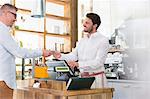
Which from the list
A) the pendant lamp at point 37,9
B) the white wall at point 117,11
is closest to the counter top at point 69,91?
the white wall at point 117,11

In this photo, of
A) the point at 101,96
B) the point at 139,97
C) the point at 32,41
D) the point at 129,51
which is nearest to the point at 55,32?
the point at 32,41

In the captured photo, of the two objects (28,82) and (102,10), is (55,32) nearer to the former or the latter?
(102,10)

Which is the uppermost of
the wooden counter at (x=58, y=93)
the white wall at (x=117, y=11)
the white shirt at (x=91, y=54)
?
the white wall at (x=117, y=11)

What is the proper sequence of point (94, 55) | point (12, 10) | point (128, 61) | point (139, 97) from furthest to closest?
point (128, 61), point (139, 97), point (94, 55), point (12, 10)

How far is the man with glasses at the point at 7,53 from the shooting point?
2312mm

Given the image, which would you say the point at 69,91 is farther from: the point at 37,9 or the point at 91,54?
the point at 37,9

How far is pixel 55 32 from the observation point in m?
4.93

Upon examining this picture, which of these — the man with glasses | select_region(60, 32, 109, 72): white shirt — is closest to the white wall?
select_region(60, 32, 109, 72): white shirt

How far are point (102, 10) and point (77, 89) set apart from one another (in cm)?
256

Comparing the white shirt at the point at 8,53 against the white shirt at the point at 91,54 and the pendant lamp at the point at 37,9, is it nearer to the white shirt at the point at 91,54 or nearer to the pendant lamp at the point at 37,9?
the white shirt at the point at 91,54

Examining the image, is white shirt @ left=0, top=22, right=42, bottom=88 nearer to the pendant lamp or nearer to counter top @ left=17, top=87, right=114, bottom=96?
counter top @ left=17, top=87, right=114, bottom=96

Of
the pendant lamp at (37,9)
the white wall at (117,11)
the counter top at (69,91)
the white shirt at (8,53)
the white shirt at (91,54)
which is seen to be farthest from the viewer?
the pendant lamp at (37,9)

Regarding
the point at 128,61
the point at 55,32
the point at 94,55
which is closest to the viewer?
the point at 94,55

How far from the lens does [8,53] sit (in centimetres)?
236
